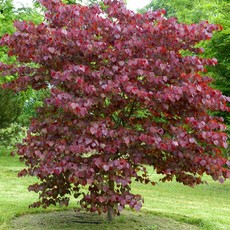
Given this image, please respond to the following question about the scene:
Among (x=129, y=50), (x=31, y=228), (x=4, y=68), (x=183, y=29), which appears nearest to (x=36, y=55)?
(x=4, y=68)

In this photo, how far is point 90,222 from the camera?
721cm

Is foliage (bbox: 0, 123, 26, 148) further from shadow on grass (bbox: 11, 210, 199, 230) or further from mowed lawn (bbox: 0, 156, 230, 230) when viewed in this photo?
shadow on grass (bbox: 11, 210, 199, 230)

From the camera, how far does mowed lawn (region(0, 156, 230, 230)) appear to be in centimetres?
806

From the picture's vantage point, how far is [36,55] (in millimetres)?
6293

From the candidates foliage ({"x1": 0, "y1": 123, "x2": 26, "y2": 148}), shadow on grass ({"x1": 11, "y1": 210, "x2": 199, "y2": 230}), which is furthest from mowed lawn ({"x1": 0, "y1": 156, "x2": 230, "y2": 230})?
foliage ({"x1": 0, "y1": 123, "x2": 26, "y2": 148})

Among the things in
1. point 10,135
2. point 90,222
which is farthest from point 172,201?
point 10,135

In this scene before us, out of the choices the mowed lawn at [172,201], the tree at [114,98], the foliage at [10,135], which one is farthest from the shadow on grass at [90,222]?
the foliage at [10,135]

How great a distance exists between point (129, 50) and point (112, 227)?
8.72 feet

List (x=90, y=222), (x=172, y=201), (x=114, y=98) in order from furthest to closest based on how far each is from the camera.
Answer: (x=172, y=201) → (x=90, y=222) → (x=114, y=98)

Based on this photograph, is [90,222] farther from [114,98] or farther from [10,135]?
[10,135]

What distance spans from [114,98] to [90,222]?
223 centimetres

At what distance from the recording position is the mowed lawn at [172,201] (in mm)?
8062

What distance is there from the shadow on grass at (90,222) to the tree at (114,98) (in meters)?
0.58

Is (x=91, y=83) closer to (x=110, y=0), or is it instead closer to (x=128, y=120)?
(x=128, y=120)
